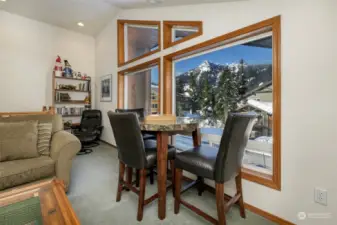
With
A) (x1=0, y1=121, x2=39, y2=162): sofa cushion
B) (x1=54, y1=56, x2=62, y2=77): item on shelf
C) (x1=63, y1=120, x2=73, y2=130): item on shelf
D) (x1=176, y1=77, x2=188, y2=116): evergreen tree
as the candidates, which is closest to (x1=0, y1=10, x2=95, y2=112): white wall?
(x1=54, y1=56, x2=62, y2=77): item on shelf

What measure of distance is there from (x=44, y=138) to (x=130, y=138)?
1.28 meters

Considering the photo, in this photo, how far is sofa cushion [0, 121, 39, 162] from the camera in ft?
5.85

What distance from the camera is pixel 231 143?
129cm

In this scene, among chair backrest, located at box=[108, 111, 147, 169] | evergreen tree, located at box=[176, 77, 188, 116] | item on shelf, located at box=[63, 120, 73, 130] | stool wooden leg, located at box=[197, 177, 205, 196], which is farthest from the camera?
item on shelf, located at box=[63, 120, 73, 130]

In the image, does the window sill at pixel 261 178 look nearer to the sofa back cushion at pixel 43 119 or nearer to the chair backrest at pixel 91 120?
the sofa back cushion at pixel 43 119

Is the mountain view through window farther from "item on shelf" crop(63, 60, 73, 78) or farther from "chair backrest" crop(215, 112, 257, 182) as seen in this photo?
"item on shelf" crop(63, 60, 73, 78)

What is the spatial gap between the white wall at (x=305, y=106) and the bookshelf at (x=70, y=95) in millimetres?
4364

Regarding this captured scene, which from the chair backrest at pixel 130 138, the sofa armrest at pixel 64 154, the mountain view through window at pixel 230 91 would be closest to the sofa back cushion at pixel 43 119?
the sofa armrest at pixel 64 154

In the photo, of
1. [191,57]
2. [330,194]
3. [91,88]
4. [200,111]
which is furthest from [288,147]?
[91,88]

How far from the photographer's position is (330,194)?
1258 millimetres

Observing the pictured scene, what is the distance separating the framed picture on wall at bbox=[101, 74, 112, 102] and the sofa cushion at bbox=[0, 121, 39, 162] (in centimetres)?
237

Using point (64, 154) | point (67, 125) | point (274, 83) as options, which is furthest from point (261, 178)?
point (67, 125)

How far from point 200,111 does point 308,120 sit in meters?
1.27

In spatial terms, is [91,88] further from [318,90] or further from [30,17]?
[318,90]
